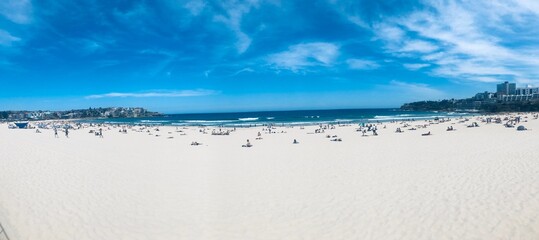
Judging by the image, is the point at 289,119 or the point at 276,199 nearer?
the point at 276,199

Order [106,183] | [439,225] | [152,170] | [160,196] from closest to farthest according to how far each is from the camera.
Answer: [439,225] < [160,196] < [106,183] < [152,170]

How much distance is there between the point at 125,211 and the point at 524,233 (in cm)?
861

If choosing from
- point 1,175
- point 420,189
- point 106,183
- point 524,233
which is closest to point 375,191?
point 420,189

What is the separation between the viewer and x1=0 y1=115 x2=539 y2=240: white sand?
6645mm

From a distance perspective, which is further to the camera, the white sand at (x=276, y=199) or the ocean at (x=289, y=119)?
the ocean at (x=289, y=119)

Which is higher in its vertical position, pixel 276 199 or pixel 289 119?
pixel 276 199

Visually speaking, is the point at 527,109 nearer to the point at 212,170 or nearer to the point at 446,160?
the point at 446,160

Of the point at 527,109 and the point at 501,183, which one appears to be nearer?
the point at 501,183

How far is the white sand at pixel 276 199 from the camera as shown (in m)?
Answer: 6.64

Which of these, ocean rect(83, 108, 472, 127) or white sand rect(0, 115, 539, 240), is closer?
white sand rect(0, 115, 539, 240)

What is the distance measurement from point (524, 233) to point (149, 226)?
7.55 m

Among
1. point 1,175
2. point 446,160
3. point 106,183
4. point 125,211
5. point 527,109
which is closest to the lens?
point 125,211

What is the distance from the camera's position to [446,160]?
1420 centimetres

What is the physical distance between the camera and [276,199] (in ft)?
29.1
